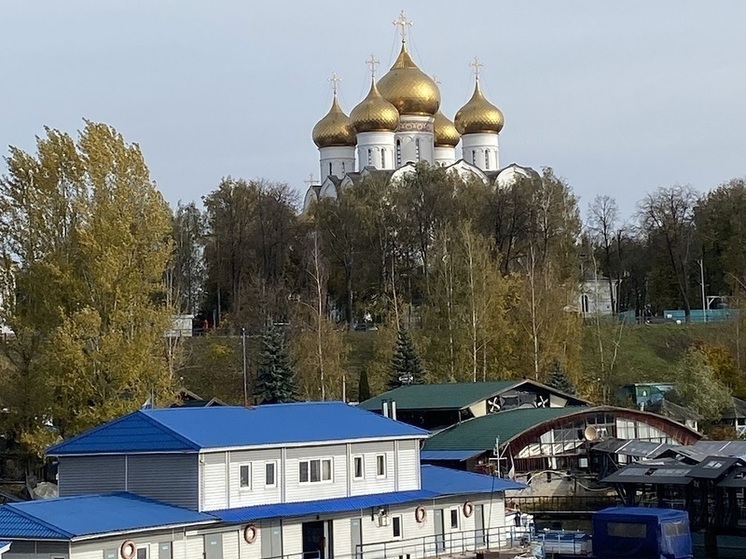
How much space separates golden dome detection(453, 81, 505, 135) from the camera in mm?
108062

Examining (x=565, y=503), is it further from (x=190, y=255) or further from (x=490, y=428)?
(x=190, y=255)

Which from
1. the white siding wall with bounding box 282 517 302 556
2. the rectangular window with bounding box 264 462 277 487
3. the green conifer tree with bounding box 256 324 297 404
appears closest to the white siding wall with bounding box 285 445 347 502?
the rectangular window with bounding box 264 462 277 487

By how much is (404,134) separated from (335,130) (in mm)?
5737

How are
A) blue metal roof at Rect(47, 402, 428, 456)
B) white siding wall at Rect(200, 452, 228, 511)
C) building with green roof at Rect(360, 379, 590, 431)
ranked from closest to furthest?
white siding wall at Rect(200, 452, 228, 511), blue metal roof at Rect(47, 402, 428, 456), building with green roof at Rect(360, 379, 590, 431)

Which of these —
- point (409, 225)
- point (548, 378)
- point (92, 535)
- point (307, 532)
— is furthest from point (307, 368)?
point (92, 535)

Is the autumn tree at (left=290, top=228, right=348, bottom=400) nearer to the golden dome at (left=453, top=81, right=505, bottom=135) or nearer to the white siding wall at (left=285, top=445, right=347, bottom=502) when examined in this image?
the white siding wall at (left=285, top=445, right=347, bottom=502)

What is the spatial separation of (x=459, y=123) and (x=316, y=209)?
23326 millimetres

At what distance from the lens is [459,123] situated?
108875 millimetres

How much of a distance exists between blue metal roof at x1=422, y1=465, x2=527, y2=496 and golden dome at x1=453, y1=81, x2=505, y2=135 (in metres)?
71.0

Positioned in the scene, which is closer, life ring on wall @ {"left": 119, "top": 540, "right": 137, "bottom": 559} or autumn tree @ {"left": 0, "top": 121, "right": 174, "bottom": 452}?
life ring on wall @ {"left": 119, "top": 540, "right": 137, "bottom": 559}

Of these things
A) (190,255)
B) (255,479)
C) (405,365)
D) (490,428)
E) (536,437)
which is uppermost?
(190,255)

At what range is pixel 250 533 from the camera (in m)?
31.8

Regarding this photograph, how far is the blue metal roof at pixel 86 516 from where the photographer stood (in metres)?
27.8

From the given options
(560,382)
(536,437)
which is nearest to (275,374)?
(536,437)
